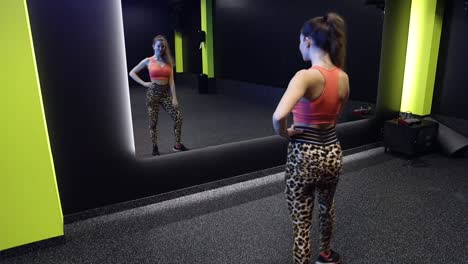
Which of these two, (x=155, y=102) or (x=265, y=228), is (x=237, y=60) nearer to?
(x=155, y=102)

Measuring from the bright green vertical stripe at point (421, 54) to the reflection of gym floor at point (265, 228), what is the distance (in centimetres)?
170

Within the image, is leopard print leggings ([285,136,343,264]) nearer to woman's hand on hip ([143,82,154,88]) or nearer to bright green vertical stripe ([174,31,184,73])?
woman's hand on hip ([143,82,154,88])

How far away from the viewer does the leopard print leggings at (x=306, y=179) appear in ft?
5.81

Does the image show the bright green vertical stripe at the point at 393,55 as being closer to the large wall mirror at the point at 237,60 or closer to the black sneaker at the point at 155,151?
the large wall mirror at the point at 237,60

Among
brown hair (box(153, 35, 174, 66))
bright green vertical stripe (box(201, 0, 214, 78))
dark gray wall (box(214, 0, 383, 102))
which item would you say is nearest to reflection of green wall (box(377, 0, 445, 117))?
dark gray wall (box(214, 0, 383, 102))

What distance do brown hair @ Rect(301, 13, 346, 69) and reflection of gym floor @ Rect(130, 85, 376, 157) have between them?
1910 millimetres

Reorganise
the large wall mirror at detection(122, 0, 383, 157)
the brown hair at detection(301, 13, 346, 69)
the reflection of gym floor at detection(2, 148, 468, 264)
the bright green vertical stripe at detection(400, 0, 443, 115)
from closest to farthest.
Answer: the brown hair at detection(301, 13, 346, 69), the reflection of gym floor at detection(2, 148, 468, 264), the large wall mirror at detection(122, 0, 383, 157), the bright green vertical stripe at detection(400, 0, 443, 115)

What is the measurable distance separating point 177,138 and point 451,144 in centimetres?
338

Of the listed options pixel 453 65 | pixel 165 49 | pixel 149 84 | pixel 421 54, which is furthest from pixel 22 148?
pixel 453 65

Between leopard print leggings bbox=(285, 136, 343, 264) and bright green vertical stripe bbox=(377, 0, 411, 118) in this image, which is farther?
bright green vertical stripe bbox=(377, 0, 411, 118)

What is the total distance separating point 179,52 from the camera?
297 inches

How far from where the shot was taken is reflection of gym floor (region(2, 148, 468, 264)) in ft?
7.90

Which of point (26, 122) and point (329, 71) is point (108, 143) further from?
point (329, 71)

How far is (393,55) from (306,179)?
11.8ft
